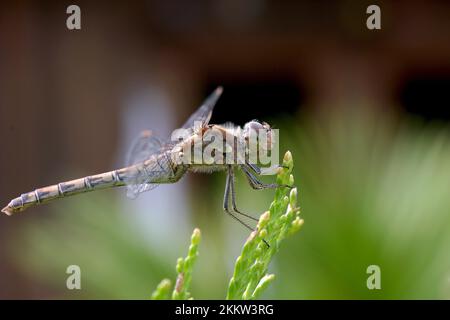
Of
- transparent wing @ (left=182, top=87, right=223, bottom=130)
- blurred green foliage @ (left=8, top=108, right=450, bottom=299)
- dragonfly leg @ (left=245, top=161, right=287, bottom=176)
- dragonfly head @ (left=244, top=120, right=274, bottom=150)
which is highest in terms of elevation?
transparent wing @ (left=182, top=87, right=223, bottom=130)

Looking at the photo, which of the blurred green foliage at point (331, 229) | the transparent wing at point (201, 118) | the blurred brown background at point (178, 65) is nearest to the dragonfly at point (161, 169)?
the transparent wing at point (201, 118)

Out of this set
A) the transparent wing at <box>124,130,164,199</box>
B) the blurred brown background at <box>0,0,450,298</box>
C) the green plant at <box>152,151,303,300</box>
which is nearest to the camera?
the green plant at <box>152,151,303,300</box>

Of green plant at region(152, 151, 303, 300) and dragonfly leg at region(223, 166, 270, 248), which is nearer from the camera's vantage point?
green plant at region(152, 151, 303, 300)

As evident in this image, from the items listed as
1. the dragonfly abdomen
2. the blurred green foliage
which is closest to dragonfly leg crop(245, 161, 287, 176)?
the blurred green foliage

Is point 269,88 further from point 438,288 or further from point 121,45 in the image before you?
point 438,288

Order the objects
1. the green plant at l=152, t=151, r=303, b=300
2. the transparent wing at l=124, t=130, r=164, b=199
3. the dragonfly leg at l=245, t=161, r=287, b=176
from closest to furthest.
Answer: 1. the green plant at l=152, t=151, r=303, b=300
2. the dragonfly leg at l=245, t=161, r=287, b=176
3. the transparent wing at l=124, t=130, r=164, b=199

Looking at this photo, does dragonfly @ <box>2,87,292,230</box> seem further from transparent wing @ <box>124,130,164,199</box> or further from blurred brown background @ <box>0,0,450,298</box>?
blurred brown background @ <box>0,0,450,298</box>

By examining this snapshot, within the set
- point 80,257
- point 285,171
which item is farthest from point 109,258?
point 285,171
